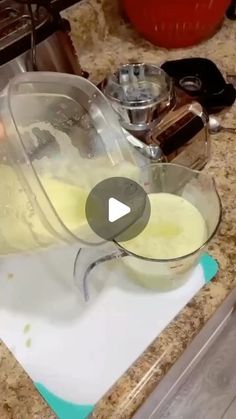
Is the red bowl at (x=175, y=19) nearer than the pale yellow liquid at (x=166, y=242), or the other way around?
the pale yellow liquid at (x=166, y=242)

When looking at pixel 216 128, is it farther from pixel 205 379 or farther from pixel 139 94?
pixel 205 379

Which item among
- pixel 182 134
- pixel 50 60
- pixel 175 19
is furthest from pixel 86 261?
pixel 175 19

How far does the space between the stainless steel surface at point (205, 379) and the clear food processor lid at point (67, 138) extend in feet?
0.68

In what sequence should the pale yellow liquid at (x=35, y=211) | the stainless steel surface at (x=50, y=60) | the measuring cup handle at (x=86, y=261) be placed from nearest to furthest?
the pale yellow liquid at (x=35, y=211), the measuring cup handle at (x=86, y=261), the stainless steel surface at (x=50, y=60)

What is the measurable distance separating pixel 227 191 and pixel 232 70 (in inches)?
9.5

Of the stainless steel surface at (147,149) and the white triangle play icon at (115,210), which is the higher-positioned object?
the white triangle play icon at (115,210)

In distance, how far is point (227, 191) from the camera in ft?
2.44

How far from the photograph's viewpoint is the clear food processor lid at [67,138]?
22.2 inches

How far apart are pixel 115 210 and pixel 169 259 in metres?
0.08

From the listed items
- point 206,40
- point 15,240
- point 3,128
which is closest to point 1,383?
point 15,240

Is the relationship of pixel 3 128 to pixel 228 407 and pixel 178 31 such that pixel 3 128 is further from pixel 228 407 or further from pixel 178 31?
pixel 228 407

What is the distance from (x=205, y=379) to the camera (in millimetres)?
918

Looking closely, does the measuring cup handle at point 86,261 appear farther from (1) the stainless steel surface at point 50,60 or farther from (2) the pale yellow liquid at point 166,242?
(1) the stainless steel surface at point 50,60
